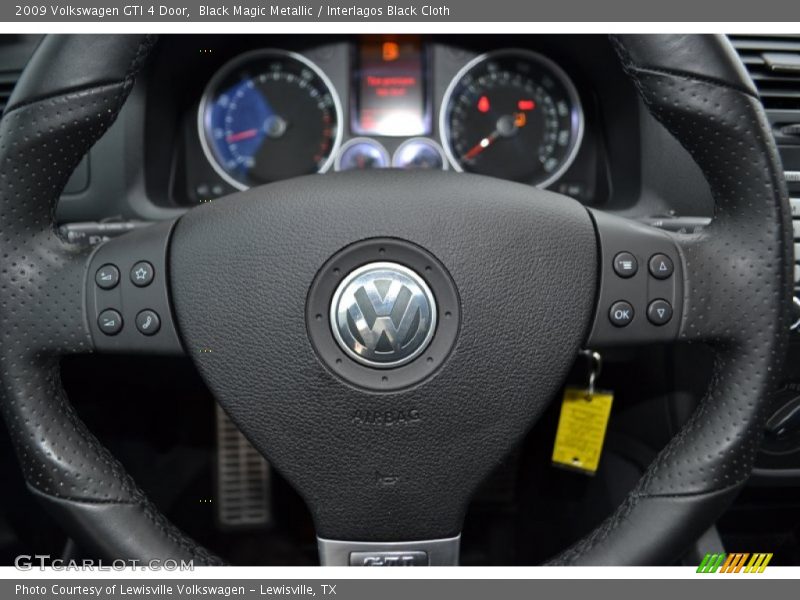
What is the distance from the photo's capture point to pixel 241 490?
187 cm

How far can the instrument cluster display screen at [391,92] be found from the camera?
163 centimetres

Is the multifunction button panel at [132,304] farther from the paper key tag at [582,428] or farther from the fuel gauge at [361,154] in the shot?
the fuel gauge at [361,154]

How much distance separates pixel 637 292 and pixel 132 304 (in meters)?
0.52

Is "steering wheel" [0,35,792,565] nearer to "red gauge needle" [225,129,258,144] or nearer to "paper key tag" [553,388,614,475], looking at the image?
"paper key tag" [553,388,614,475]

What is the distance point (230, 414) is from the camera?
0.92 m

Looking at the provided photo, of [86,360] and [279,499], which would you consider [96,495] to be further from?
[279,499]

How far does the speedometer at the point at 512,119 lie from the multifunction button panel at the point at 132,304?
2.67 feet

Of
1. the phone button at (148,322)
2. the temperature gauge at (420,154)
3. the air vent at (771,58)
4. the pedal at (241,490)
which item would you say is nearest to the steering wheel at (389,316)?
the phone button at (148,322)

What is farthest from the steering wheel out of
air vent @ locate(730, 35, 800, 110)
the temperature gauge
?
the temperature gauge

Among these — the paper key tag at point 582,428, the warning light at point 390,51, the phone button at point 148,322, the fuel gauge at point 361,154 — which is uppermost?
the warning light at point 390,51

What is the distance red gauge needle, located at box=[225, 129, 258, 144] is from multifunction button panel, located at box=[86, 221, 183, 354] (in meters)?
0.75

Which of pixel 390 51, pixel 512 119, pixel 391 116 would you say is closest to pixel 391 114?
pixel 391 116

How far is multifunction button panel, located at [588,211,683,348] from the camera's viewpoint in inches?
36.1

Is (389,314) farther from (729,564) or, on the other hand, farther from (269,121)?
(269,121)
